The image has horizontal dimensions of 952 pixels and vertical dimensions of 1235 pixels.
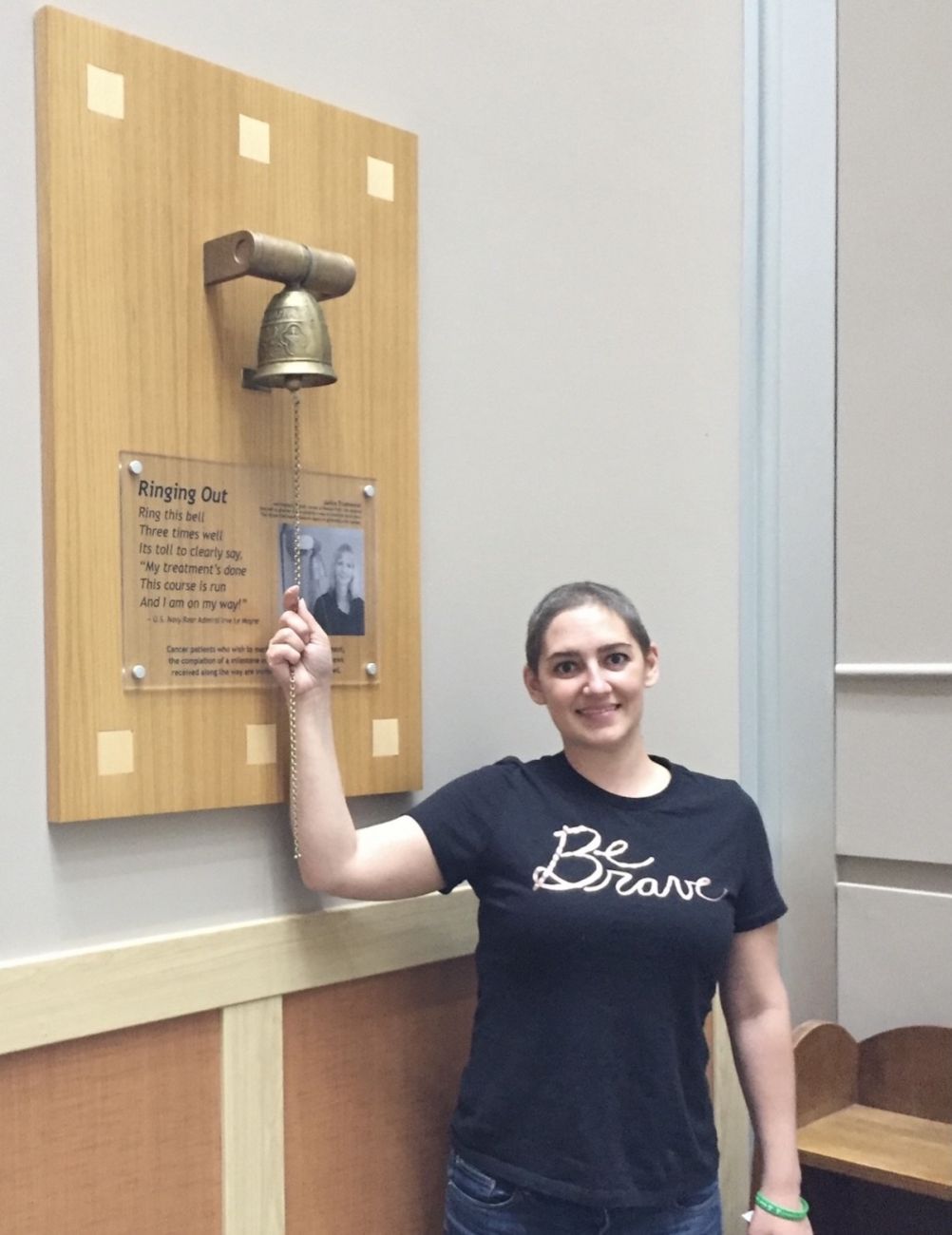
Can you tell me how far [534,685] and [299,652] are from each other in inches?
12.7

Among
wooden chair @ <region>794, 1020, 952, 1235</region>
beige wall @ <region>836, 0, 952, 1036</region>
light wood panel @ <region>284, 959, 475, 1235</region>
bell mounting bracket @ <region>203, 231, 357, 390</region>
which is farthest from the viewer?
beige wall @ <region>836, 0, 952, 1036</region>

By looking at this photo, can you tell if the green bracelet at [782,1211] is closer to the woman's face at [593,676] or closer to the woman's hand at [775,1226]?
the woman's hand at [775,1226]

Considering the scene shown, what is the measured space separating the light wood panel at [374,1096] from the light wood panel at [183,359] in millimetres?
269

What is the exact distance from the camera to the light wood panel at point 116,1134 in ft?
4.42

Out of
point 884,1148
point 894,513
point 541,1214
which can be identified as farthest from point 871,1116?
point 894,513

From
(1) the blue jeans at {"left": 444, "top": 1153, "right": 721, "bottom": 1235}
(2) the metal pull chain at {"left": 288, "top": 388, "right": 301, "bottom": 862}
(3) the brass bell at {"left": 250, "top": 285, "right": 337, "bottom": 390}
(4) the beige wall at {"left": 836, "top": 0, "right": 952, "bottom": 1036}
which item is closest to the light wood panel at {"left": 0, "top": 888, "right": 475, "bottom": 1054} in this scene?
(2) the metal pull chain at {"left": 288, "top": 388, "right": 301, "bottom": 862}

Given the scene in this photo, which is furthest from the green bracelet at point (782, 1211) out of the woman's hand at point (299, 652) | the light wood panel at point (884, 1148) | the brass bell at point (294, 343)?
the brass bell at point (294, 343)

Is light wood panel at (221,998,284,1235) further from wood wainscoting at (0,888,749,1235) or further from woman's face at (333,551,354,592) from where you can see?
woman's face at (333,551,354,592)

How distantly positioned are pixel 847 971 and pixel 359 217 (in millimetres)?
1423

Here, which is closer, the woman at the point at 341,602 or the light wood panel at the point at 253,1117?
the light wood panel at the point at 253,1117

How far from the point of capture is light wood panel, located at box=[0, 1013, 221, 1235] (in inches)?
53.1

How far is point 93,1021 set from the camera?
139cm

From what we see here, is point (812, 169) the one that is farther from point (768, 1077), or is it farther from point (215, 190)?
point (768, 1077)

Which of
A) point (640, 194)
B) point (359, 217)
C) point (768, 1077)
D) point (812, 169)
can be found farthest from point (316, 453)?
point (812, 169)
